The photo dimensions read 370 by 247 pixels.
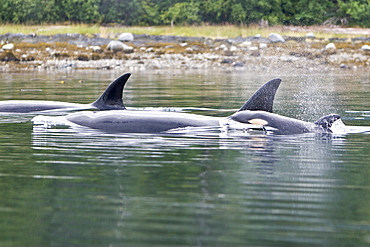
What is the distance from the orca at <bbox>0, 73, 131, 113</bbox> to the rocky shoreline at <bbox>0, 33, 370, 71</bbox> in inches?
884

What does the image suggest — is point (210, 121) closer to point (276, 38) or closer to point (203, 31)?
point (276, 38)

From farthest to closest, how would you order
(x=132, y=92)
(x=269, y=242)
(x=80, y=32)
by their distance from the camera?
1. (x=80, y=32)
2. (x=132, y=92)
3. (x=269, y=242)

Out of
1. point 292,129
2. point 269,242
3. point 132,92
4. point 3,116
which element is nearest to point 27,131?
point 3,116

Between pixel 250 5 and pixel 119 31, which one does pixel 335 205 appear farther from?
pixel 250 5

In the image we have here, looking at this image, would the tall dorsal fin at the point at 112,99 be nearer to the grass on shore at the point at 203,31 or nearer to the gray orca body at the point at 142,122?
the gray orca body at the point at 142,122

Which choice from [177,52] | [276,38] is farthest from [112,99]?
[276,38]

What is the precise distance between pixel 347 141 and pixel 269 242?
19.1 ft

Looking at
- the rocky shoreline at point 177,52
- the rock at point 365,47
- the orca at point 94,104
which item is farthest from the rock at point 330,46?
the orca at point 94,104

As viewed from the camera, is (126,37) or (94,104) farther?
(126,37)

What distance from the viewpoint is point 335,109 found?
1588cm

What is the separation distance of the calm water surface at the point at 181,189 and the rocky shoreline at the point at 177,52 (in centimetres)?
2755

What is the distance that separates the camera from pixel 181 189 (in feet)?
22.2

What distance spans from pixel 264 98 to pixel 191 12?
55.6 m

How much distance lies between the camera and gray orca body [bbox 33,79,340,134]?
37.1 ft
